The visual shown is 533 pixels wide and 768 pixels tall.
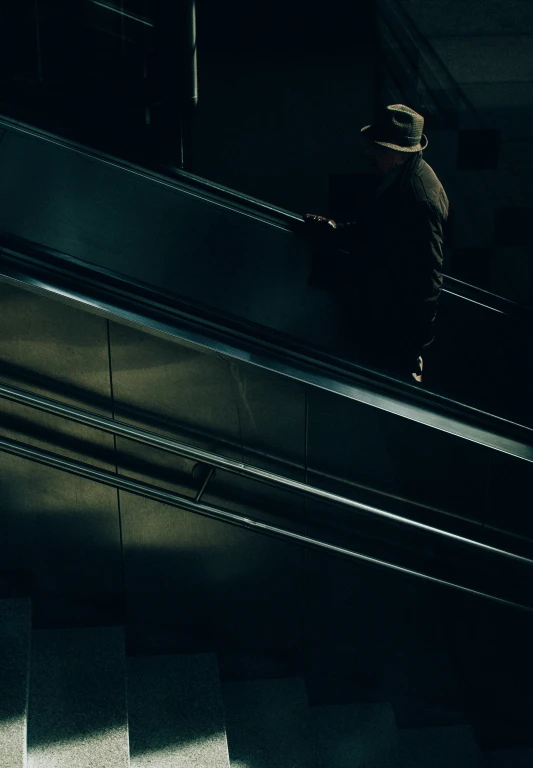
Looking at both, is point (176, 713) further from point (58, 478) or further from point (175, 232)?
point (175, 232)

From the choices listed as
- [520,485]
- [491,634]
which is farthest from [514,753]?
[520,485]

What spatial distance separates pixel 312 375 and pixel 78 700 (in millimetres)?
1225

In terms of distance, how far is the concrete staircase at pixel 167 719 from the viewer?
2.46 m

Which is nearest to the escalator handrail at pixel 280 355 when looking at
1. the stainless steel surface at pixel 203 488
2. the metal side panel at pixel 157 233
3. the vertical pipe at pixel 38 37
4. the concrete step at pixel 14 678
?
the stainless steel surface at pixel 203 488

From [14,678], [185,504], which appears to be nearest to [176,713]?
[14,678]

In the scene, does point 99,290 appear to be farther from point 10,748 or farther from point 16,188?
point 16,188

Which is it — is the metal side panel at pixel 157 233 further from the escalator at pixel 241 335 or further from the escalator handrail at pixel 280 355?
the escalator handrail at pixel 280 355

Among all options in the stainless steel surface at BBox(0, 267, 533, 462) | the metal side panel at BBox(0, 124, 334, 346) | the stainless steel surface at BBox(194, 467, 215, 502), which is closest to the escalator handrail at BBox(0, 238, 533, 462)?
the stainless steel surface at BBox(0, 267, 533, 462)

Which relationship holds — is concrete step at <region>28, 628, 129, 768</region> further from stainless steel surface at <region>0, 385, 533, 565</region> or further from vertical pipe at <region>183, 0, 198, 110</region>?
vertical pipe at <region>183, 0, 198, 110</region>

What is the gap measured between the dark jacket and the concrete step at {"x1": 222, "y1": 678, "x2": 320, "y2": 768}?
4.74 ft

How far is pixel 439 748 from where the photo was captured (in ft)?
10.7

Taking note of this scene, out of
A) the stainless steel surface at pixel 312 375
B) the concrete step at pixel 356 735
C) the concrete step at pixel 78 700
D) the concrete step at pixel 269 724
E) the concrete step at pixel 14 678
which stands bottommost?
the concrete step at pixel 356 735

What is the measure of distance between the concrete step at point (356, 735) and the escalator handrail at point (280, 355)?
4.26 feet

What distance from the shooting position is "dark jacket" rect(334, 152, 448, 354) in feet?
10.7
